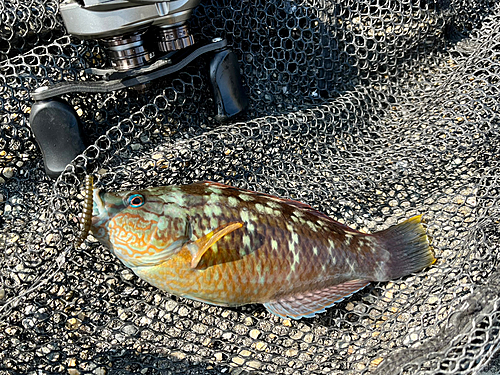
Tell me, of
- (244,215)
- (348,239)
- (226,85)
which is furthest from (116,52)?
(348,239)

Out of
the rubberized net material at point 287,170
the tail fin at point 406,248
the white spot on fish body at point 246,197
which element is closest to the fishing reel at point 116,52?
the rubberized net material at point 287,170

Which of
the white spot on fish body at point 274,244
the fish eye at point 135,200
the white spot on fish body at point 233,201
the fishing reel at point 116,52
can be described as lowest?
the white spot on fish body at point 274,244

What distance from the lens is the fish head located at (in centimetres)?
174

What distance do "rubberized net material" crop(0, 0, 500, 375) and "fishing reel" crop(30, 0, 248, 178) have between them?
6.4 inches

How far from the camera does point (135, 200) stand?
1.78 meters

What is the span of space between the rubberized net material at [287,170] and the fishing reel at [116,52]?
164mm

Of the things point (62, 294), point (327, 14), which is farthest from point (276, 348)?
point (327, 14)

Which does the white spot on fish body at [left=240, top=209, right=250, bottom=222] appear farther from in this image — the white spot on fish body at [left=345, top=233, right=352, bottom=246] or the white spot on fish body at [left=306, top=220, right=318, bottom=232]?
the white spot on fish body at [left=345, top=233, right=352, bottom=246]

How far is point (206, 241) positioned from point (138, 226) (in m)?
0.30

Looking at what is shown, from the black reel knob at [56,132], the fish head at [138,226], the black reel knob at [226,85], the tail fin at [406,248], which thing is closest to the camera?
the fish head at [138,226]

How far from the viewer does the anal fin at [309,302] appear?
1975 mm

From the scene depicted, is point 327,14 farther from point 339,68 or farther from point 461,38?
point 461,38

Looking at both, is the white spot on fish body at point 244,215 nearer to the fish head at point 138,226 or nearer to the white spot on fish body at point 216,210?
the white spot on fish body at point 216,210

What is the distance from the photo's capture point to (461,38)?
3346mm
